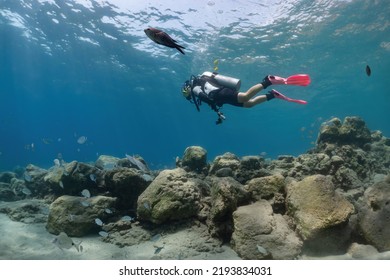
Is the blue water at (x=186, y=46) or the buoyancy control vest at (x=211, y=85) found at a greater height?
the blue water at (x=186, y=46)

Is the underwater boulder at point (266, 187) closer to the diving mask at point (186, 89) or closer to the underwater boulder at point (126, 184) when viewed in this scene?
the underwater boulder at point (126, 184)

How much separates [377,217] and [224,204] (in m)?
2.52

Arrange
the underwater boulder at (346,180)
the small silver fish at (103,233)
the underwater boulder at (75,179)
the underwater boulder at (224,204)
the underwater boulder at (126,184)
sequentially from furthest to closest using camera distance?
1. the underwater boulder at (75,179)
2. the underwater boulder at (346,180)
3. the underwater boulder at (126,184)
4. the small silver fish at (103,233)
5. the underwater boulder at (224,204)

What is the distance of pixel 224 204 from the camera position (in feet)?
16.8

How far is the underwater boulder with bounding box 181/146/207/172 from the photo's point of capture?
8.93 meters

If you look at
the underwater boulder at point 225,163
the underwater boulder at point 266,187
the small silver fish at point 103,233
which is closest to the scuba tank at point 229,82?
the underwater boulder at point 225,163

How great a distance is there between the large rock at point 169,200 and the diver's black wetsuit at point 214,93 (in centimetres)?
311

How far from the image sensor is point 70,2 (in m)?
21.7

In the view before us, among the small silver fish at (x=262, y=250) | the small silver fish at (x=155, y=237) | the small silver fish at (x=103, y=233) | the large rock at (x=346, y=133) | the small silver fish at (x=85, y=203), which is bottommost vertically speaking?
the small silver fish at (x=103, y=233)

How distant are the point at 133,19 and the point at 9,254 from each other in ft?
69.9

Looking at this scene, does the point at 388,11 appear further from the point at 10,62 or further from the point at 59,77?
the point at 10,62

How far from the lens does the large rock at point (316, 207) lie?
4.40 meters
